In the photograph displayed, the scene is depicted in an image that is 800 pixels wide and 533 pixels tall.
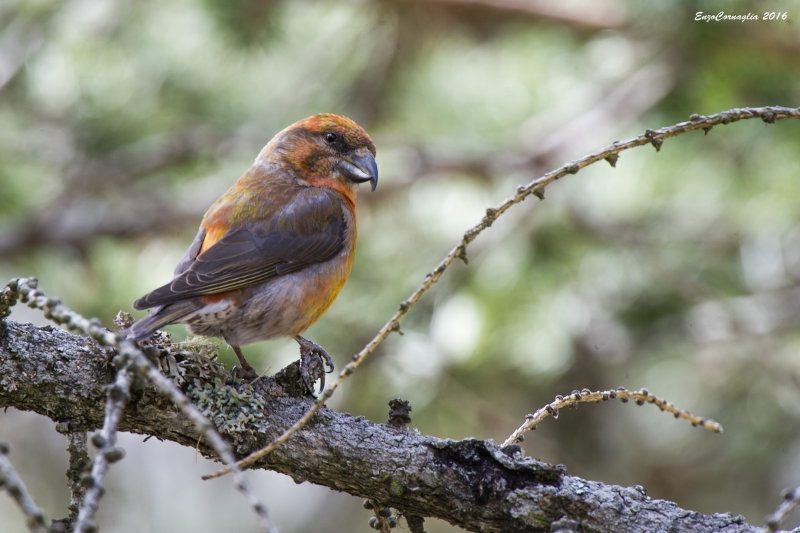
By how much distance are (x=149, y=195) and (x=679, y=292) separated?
3.11m

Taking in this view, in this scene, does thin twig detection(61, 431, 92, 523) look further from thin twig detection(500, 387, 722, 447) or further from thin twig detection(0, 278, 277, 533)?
thin twig detection(500, 387, 722, 447)

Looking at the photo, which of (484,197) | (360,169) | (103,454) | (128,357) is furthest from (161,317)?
(484,197)

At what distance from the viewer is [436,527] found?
650 centimetres

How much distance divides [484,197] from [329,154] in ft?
4.39

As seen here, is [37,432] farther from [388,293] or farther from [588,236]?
[588,236]

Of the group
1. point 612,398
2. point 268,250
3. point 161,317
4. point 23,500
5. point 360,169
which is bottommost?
point 23,500

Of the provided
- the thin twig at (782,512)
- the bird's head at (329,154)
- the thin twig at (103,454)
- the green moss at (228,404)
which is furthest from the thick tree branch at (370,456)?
the bird's head at (329,154)

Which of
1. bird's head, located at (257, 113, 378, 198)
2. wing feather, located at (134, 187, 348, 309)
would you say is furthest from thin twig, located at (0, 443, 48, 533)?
bird's head, located at (257, 113, 378, 198)

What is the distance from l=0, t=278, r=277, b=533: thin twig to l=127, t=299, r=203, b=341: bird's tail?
0.57m

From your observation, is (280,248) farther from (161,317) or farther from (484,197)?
(484,197)

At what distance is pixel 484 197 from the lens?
5129mm

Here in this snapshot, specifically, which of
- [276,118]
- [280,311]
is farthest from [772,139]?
[280,311]

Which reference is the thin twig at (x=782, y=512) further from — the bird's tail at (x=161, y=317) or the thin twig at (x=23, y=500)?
the bird's tail at (x=161, y=317)

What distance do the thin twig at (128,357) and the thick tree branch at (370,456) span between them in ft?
1.02
